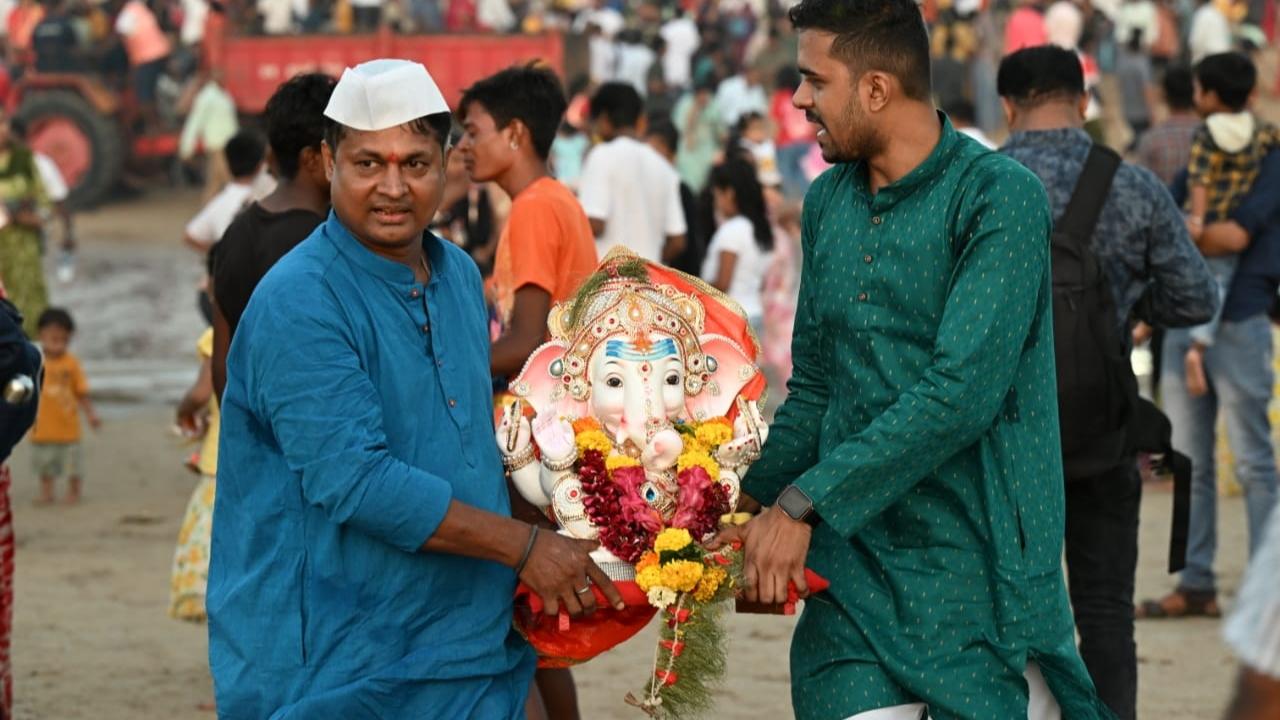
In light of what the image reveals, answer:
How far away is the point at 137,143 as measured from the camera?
2555 cm

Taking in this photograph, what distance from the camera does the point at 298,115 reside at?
5.38 m

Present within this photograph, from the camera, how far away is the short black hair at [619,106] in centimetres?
959

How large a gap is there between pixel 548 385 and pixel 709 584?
2.09 feet

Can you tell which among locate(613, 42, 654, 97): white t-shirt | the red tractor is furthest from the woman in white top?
locate(613, 42, 654, 97): white t-shirt

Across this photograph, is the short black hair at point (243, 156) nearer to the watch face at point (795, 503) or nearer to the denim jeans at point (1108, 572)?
the denim jeans at point (1108, 572)

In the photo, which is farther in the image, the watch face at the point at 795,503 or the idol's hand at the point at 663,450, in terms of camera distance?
the idol's hand at the point at 663,450

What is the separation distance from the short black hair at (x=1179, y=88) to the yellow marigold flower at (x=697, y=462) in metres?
6.81

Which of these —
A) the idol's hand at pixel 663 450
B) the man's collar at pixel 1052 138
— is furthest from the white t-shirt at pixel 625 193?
the idol's hand at pixel 663 450

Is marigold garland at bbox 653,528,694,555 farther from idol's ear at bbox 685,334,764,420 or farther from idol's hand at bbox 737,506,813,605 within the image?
idol's ear at bbox 685,334,764,420

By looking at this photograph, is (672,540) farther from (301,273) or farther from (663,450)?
(301,273)

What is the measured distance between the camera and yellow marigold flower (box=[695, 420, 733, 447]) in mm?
4078

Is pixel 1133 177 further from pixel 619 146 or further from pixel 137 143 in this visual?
pixel 137 143

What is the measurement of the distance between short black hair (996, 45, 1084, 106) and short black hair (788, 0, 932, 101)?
194 centimetres

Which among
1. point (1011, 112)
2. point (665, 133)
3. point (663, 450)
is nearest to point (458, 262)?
point (663, 450)
